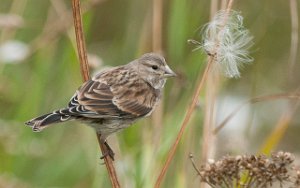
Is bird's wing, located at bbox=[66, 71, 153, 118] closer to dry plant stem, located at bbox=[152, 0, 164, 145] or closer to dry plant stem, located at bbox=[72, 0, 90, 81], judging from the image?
dry plant stem, located at bbox=[152, 0, 164, 145]

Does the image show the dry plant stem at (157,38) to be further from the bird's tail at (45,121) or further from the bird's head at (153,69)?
the bird's tail at (45,121)

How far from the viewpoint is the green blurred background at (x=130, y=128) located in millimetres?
5430

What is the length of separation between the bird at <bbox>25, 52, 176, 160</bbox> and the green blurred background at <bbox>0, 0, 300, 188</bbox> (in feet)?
0.63

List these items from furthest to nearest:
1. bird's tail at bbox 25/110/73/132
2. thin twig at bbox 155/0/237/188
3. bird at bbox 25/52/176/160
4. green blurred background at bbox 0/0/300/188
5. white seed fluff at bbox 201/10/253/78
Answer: green blurred background at bbox 0/0/300/188, bird at bbox 25/52/176/160, bird's tail at bbox 25/110/73/132, white seed fluff at bbox 201/10/253/78, thin twig at bbox 155/0/237/188

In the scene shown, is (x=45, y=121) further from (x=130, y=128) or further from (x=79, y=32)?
(x=130, y=128)

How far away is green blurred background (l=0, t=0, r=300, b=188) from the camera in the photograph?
5.43 m

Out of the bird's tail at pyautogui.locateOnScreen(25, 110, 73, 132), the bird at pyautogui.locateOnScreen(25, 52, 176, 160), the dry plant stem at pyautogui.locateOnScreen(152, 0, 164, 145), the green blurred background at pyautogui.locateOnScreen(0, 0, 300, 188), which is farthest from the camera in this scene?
A: the dry plant stem at pyautogui.locateOnScreen(152, 0, 164, 145)

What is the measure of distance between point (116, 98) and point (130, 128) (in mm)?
495

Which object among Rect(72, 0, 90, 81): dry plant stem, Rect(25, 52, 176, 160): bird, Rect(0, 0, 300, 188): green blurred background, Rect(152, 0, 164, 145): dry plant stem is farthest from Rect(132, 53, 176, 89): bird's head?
Rect(72, 0, 90, 81): dry plant stem

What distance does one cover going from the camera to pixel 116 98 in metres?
5.24

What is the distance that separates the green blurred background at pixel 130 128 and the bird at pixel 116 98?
0.63ft

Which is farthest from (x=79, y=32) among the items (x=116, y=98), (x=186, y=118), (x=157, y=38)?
(x=157, y=38)

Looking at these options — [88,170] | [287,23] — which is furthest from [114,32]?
[88,170]

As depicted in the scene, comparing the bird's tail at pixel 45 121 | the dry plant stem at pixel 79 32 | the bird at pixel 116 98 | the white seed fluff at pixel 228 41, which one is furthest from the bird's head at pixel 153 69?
the dry plant stem at pixel 79 32
